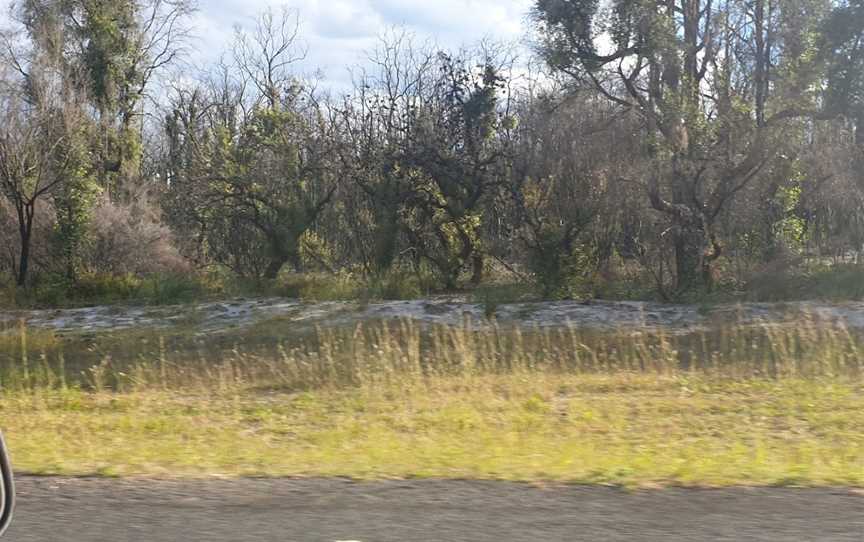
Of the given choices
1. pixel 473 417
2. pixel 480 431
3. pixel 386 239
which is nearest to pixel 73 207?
pixel 386 239

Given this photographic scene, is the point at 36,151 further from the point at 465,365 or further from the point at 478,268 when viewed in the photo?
the point at 465,365

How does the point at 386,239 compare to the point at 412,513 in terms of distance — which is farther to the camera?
the point at 386,239

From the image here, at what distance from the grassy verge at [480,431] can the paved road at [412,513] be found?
0.40 meters

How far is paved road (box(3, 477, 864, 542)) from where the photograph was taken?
5641mm

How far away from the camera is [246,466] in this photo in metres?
7.55

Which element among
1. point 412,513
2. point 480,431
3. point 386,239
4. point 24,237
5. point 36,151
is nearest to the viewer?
point 412,513

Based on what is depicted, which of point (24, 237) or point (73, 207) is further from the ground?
point (73, 207)

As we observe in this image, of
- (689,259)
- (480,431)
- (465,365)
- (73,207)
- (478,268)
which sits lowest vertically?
(480,431)

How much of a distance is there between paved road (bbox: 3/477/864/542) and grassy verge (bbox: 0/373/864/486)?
0.40 meters

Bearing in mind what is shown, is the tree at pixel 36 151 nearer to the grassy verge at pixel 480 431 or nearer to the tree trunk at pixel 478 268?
the tree trunk at pixel 478 268

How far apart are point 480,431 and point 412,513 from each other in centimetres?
355

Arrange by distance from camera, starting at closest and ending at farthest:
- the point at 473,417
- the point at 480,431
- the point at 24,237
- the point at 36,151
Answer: the point at 480,431, the point at 473,417, the point at 36,151, the point at 24,237

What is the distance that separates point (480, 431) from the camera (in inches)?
377

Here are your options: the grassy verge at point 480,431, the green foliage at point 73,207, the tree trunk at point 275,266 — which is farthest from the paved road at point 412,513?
the green foliage at point 73,207
